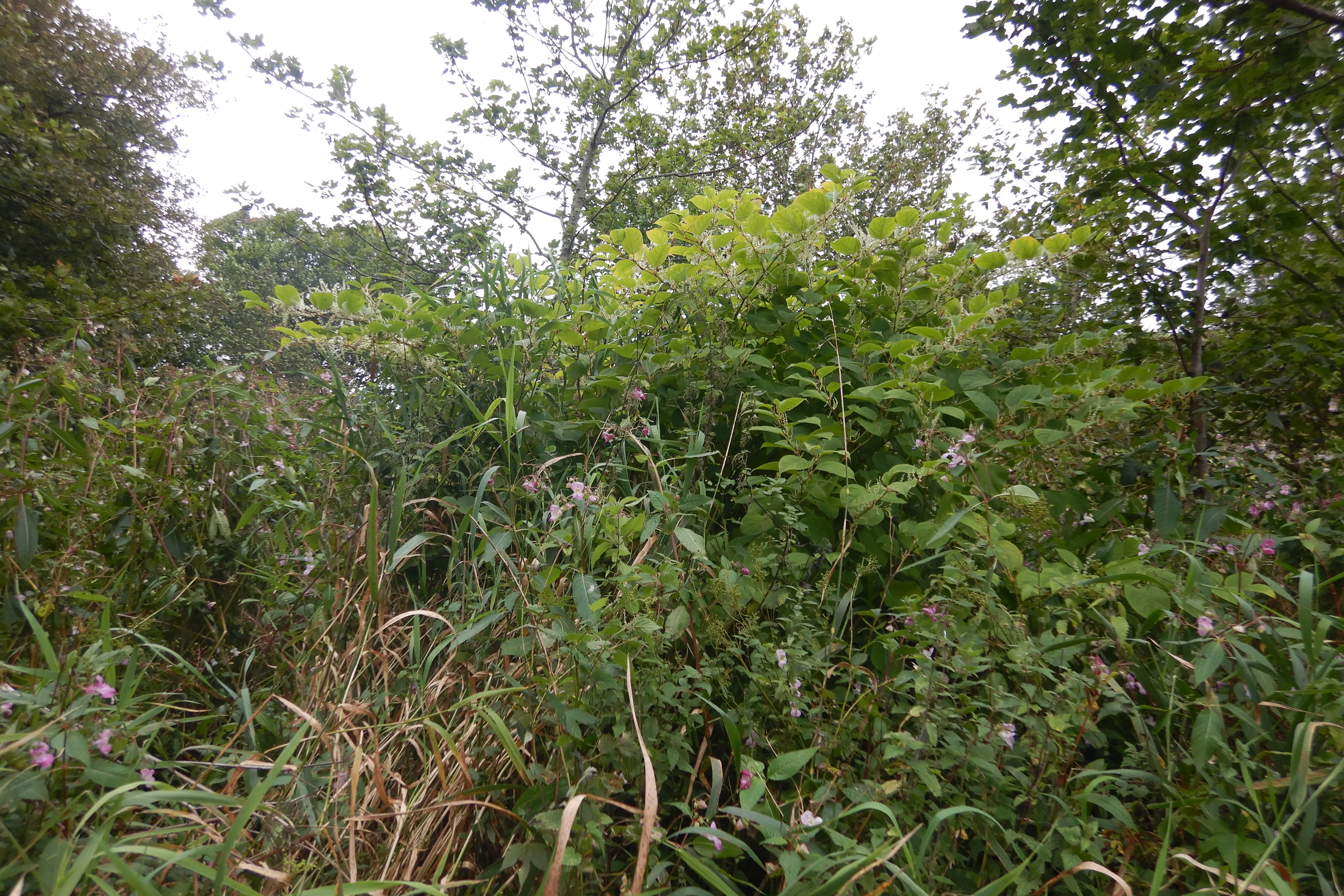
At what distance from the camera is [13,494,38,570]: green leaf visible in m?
1.36

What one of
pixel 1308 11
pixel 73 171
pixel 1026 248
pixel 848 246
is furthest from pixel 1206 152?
pixel 73 171

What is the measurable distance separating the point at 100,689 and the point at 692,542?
43.1 inches

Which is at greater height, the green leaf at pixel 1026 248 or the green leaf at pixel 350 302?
the green leaf at pixel 1026 248

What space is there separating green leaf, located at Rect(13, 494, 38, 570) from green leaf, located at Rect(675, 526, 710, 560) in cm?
145

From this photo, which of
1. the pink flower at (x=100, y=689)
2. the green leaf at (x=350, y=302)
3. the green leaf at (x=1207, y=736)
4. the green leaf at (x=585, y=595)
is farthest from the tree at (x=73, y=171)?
the green leaf at (x=1207, y=736)

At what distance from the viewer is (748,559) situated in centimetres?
160

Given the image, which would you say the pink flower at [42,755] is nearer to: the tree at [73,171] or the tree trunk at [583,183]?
the tree at [73,171]

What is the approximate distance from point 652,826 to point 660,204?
9024mm

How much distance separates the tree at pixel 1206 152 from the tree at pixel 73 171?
553 cm

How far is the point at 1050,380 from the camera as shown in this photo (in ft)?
5.89

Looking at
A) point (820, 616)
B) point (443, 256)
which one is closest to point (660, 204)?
point (443, 256)

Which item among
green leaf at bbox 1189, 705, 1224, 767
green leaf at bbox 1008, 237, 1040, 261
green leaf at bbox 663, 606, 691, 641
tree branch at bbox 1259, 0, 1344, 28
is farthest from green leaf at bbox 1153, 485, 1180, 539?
tree branch at bbox 1259, 0, 1344, 28

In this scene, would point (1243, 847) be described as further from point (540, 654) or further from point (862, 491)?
Answer: point (540, 654)

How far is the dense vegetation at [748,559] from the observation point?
1.10m
